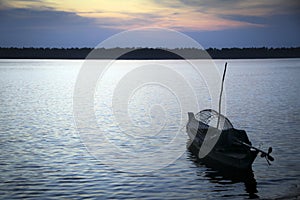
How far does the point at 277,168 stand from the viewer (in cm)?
2928

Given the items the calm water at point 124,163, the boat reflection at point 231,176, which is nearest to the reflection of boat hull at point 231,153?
the boat reflection at point 231,176

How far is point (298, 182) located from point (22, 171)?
61.4ft

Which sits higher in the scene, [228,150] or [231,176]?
[228,150]

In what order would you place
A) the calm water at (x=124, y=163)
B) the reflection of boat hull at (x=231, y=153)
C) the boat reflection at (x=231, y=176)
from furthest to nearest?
1. the reflection of boat hull at (x=231, y=153)
2. the boat reflection at (x=231, y=176)
3. the calm water at (x=124, y=163)

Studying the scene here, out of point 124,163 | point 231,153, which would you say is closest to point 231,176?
point 231,153

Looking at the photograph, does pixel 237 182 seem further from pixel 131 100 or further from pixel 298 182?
pixel 131 100

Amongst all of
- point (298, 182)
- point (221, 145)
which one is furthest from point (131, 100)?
point (298, 182)

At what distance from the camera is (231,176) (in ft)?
91.0

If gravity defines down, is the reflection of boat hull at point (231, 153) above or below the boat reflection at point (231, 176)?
above

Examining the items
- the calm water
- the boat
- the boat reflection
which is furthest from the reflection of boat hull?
the calm water

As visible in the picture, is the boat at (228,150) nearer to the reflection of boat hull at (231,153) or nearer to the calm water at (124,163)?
the reflection of boat hull at (231,153)

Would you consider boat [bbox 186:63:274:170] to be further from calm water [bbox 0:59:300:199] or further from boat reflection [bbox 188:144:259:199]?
calm water [bbox 0:59:300:199]

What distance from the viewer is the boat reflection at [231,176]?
25.6 metres

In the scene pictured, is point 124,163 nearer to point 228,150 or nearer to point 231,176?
point 228,150
